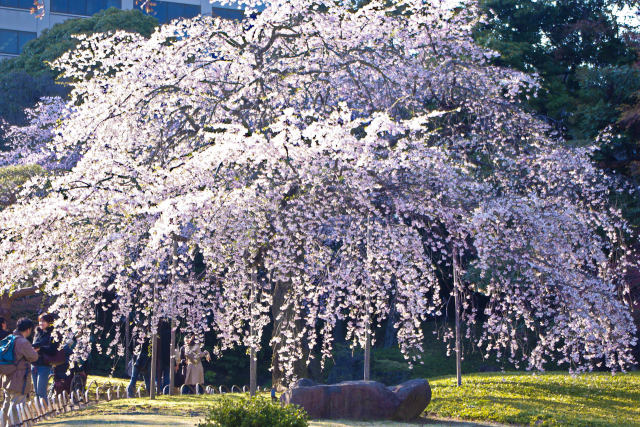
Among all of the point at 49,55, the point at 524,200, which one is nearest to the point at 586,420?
the point at 524,200

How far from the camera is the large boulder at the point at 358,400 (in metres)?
11.6

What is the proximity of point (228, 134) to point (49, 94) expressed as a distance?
75.9 feet

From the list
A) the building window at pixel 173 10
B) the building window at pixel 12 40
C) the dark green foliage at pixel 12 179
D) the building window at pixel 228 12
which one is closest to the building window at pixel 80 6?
the building window at pixel 12 40

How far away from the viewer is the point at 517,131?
14758mm

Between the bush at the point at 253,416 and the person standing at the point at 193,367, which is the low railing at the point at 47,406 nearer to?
the person standing at the point at 193,367

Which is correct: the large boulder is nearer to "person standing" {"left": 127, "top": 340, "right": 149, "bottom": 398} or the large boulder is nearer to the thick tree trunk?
"person standing" {"left": 127, "top": 340, "right": 149, "bottom": 398}

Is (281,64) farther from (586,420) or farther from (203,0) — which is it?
(203,0)

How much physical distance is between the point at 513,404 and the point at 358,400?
10.6ft

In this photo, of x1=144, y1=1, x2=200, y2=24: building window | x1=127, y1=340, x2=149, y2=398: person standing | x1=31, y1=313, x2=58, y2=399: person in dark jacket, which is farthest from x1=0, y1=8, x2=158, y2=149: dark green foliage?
x1=31, y1=313, x2=58, y2=399: person in dark jacket

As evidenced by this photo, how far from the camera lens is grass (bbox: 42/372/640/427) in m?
11.5

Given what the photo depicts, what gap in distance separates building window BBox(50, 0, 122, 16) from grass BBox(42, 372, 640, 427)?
37286mm

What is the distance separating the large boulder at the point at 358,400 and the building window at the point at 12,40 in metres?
39.9

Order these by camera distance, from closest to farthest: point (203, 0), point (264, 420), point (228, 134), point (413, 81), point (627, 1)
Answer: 1. point (264, 420)
2. point (228, 134)
3. point (413, 81)
4. point (627, 1)
5. point (203, 0)

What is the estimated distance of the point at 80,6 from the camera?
4578 cm
